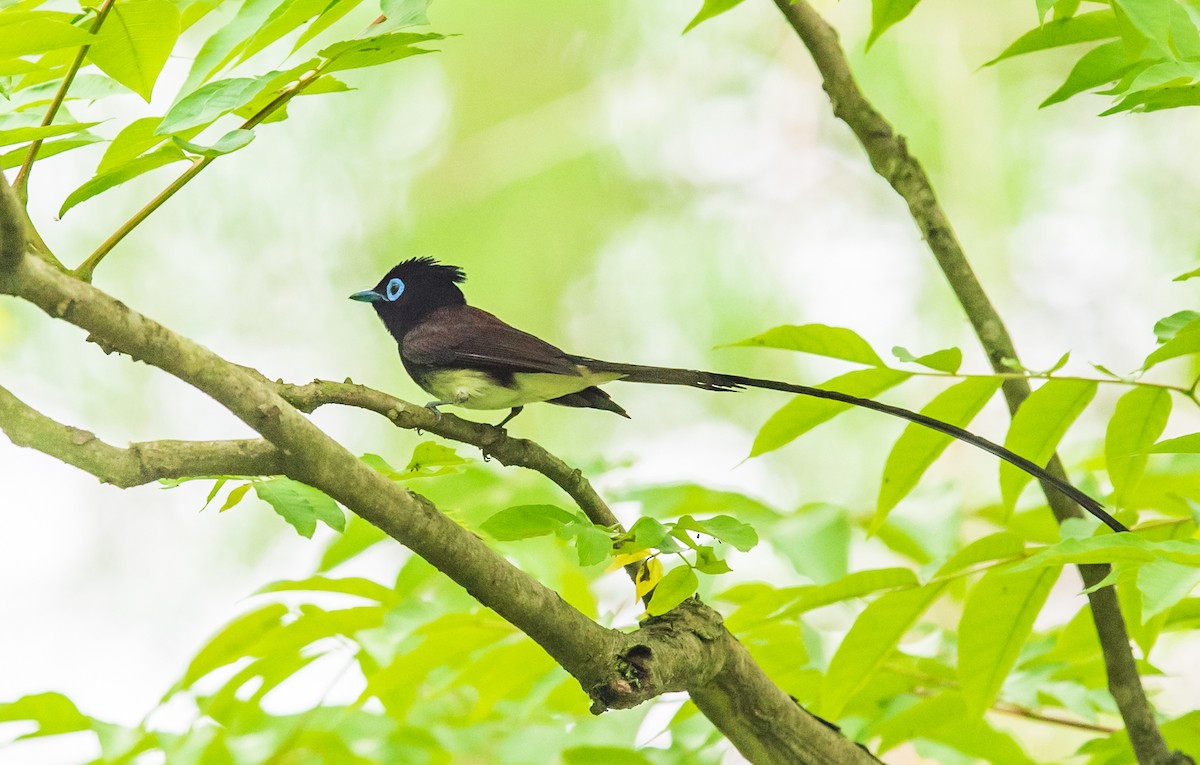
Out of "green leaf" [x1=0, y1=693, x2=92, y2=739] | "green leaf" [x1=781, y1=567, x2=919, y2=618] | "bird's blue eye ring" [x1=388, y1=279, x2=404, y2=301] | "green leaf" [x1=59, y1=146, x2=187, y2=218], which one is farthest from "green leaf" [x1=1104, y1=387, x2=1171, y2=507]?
"bird's blue eye ring" [x1=388, y1=279, x2=404, y2=301]

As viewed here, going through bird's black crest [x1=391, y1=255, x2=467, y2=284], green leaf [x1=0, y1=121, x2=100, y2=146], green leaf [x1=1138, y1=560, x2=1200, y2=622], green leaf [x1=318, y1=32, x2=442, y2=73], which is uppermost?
bird's black crest [x1=391, y1=255, x2=467, y2=284]

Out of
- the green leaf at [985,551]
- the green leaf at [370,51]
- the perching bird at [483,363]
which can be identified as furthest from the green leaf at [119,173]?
the green leaf at [985,551]

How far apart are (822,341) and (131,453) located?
1085 millimetres

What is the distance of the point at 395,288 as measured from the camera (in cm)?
389

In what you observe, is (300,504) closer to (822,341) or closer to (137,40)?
(137,40)

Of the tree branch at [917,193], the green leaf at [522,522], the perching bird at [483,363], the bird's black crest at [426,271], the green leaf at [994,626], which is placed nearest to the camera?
the green leaf at [522,522]

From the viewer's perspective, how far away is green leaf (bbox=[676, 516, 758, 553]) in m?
1.51

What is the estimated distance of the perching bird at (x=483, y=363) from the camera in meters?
2.91

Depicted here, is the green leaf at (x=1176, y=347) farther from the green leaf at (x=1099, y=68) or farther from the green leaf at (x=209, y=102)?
the green leaf at (x=209, y=102)

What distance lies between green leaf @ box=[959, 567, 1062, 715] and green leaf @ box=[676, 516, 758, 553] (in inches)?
23.5

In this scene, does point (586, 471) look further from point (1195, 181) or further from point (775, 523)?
point (1195, 181)

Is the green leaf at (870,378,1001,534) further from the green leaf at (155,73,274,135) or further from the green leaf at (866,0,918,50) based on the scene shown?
the green leaf at (155,73,274,135)

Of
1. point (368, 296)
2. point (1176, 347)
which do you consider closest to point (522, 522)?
point (1176, 347)

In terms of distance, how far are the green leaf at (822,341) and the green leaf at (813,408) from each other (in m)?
0.04
